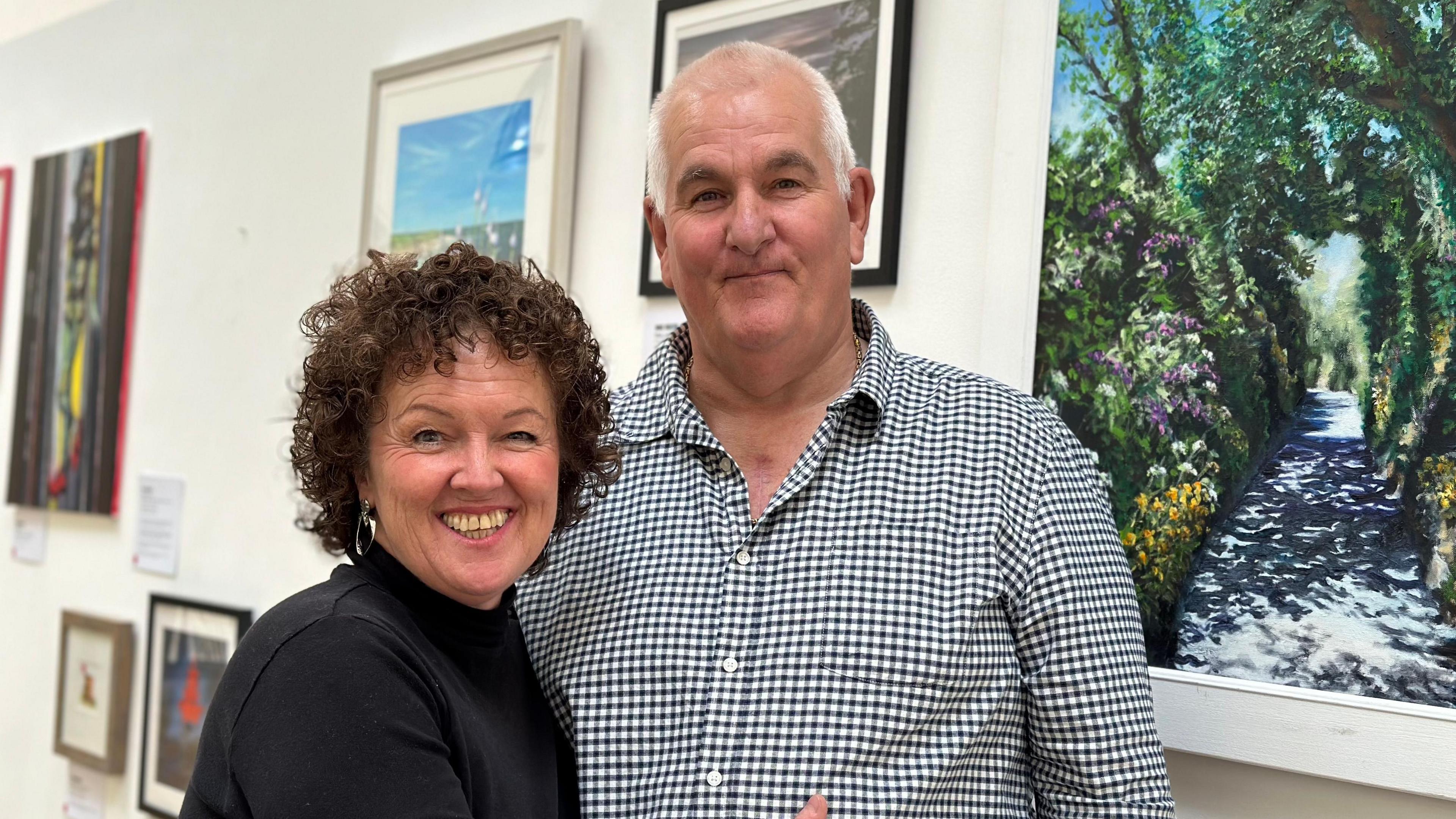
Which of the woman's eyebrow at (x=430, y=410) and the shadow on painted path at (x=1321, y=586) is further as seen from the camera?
the shadow on painted path at (x=1321, y=586)

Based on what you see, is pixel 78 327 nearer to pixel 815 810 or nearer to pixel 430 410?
pixel 430 410

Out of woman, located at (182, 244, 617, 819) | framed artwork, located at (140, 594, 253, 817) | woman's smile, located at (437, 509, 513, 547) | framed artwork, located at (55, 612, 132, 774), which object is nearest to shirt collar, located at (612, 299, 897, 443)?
woman, located at (182, 244, 617, 819)

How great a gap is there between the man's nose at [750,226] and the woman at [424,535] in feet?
0.63

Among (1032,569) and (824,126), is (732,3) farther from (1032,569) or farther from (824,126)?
(1032,569)

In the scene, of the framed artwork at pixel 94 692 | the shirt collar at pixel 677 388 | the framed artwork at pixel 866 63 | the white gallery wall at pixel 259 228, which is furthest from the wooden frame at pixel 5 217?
the shirt collar at pixel 677 388

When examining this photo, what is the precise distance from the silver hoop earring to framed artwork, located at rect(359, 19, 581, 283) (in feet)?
2.75

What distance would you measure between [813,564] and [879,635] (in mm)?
97

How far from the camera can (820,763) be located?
3.88ft

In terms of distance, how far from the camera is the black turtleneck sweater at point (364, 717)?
36.4 inches

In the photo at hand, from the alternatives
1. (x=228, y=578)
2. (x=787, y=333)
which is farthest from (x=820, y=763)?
(x=228, y=578)

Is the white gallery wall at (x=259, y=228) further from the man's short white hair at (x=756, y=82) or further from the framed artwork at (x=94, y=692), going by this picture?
the man's short white hair at (x=756, y=82)

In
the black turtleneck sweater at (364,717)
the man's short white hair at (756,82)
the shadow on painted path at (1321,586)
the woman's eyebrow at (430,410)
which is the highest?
the man's short white hair at (756,82)

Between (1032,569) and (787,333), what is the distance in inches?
13.4

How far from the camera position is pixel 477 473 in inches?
42.6
